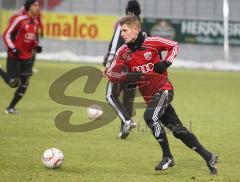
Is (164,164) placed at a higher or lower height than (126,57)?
lower

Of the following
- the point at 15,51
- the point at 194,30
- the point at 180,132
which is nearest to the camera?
the point at 180,132

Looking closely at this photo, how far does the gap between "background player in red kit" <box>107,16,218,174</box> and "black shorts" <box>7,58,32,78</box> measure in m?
5.75

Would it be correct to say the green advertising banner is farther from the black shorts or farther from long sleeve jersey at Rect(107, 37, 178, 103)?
long sleeve jersey at Rect(107, 37, 178, 103)

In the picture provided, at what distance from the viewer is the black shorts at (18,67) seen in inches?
570

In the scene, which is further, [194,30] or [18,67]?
[194,30]

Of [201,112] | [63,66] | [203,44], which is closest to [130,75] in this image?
[201,112]

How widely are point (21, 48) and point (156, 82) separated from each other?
20.5ft

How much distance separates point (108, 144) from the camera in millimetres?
10977

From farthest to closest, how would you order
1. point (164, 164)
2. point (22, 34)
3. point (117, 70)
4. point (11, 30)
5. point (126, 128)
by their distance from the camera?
1. point (22, 34)
2. point (11, 30)
3. point (126, 128)
4. point (117, 70)
5. point (164, 164)

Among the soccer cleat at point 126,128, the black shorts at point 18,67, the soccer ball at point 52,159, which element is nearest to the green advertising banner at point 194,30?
the black shorts at point 18,67

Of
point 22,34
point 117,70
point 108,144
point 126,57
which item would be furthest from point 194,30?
point 126,57

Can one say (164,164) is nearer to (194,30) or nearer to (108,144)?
(108,144)

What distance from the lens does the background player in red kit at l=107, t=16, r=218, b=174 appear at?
28.2 feet

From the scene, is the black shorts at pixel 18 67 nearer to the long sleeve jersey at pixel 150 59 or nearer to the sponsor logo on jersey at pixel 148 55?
the long sleeve jersey at pixel 150 59
